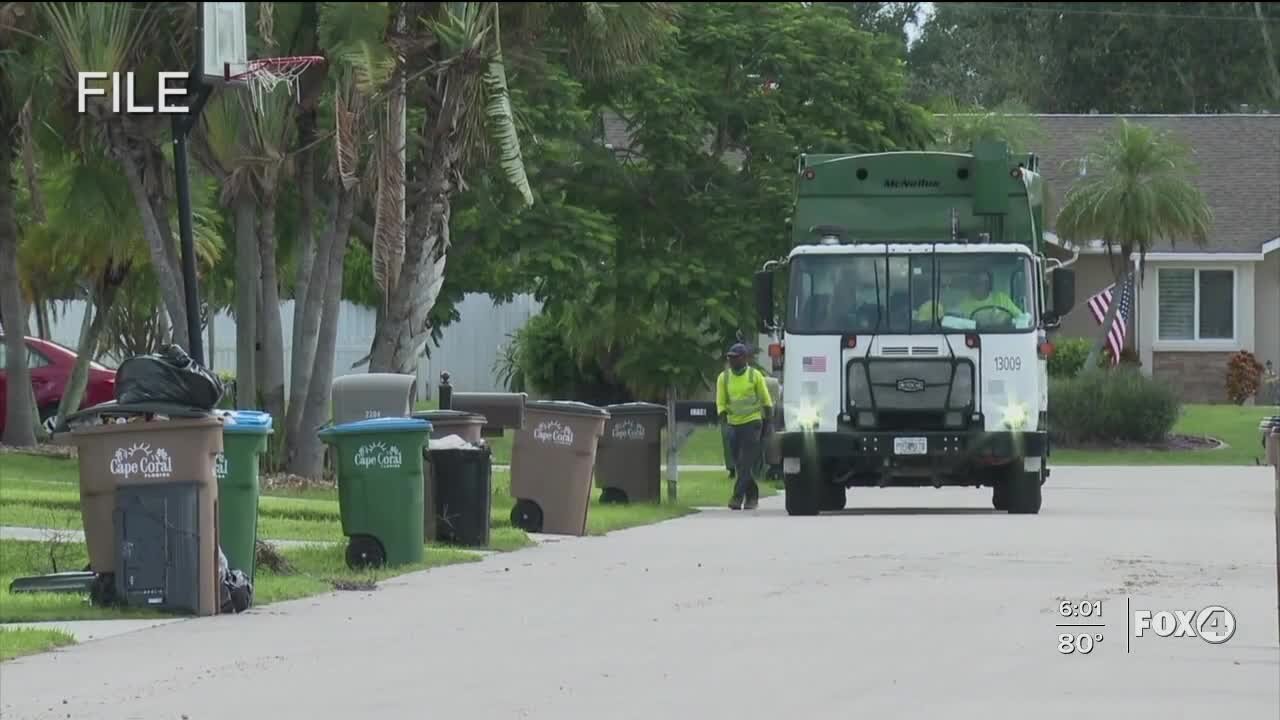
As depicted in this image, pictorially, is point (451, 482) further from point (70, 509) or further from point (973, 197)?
point (973, 197)

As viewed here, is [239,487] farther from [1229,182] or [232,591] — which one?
[1229,182]

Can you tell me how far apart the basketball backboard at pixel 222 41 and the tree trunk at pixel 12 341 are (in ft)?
95.1

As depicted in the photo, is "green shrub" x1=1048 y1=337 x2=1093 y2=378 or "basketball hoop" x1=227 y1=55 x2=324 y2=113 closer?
"basketball hoop" x1=227 y1=55 x2=324 y2=113

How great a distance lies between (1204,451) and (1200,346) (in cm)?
1059

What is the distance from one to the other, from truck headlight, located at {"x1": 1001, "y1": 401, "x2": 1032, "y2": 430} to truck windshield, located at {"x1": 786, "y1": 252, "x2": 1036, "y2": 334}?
0.73 m

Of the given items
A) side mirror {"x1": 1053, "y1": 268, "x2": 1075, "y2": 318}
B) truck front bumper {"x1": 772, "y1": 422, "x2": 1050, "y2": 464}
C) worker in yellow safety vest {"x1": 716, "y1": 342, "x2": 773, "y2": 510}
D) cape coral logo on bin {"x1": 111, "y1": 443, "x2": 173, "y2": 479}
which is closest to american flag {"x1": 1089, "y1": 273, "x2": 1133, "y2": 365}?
worker in yellow safety vest {"x1": 716, "y1": 342, "x2": 773, "y2": 510}

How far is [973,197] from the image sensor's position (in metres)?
23.2

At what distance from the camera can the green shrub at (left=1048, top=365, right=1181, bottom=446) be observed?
4228 centimetres

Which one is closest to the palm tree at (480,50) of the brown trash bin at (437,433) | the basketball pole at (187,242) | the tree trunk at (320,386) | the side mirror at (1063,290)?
the basketball pole at (187,242)

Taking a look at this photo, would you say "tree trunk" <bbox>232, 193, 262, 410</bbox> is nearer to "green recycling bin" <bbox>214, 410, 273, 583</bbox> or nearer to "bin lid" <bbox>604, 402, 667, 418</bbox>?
"bin lid" <bbox>604, 402, 667, 418</bbox>

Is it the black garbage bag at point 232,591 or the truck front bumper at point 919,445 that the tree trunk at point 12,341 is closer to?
the truck front bumper at point 919,445

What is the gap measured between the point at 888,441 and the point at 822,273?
5.73ft

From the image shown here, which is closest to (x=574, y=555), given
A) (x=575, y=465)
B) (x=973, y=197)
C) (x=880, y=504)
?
(x=575, y=465)

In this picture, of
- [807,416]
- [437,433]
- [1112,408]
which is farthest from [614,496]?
[1112,408]
